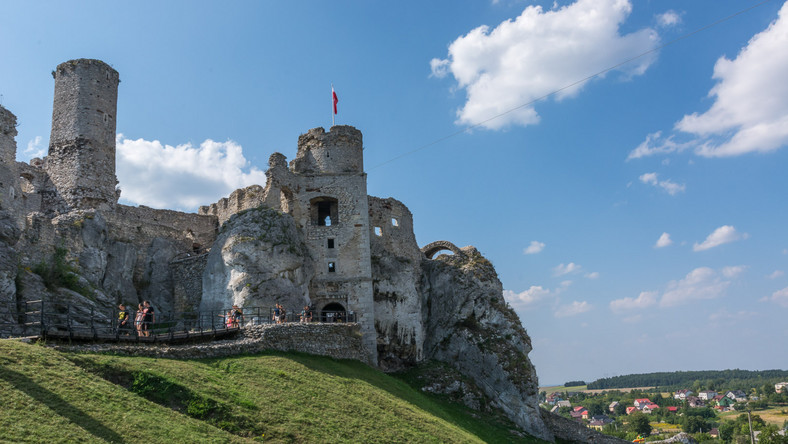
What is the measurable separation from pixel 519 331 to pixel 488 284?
455 cm

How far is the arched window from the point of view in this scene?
4262cm

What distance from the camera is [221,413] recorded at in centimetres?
1925

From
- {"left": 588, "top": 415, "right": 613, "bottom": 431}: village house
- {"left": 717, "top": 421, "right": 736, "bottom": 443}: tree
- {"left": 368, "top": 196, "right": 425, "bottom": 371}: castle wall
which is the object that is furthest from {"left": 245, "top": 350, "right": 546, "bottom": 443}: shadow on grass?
{"left": 588, "top": 415, "right": 613, "bottom": 431}: village house

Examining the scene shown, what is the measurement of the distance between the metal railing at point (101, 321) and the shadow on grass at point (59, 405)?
3.20m

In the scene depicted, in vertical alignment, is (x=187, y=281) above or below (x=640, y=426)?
above

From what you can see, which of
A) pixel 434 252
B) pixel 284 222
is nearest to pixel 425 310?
pixel 434 252

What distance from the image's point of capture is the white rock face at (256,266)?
34.9 metres

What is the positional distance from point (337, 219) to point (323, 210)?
332cm

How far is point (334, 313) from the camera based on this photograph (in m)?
39.8

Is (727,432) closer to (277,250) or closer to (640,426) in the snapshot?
(640,426)

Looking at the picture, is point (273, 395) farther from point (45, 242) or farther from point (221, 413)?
point (45, 242)

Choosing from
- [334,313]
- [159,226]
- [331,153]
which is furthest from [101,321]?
[331,153]

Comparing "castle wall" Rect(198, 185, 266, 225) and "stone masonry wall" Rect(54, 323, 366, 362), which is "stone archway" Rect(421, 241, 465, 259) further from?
"stone masonry wall" Rect(54, 323, 366, 362)

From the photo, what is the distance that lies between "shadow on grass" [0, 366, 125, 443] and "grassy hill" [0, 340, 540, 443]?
2 centimetres
